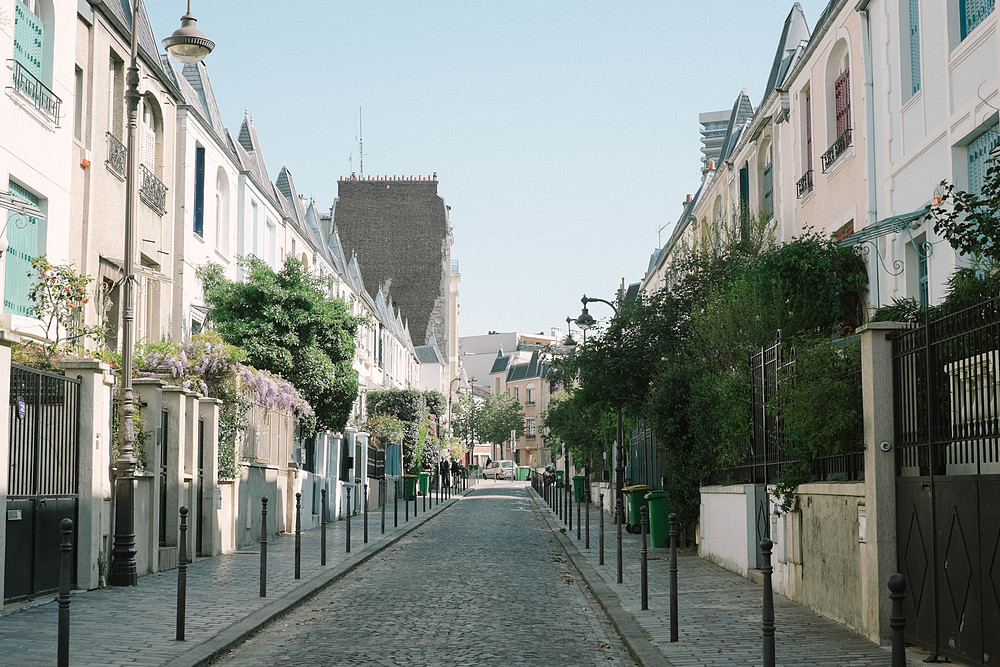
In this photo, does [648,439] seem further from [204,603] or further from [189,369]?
[204,603]

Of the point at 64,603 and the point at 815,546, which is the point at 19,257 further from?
the point at 815,546

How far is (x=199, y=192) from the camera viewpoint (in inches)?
966

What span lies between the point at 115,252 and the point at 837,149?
12.5 metres

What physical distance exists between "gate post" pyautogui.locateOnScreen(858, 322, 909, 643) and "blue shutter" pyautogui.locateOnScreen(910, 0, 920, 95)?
7812 mm

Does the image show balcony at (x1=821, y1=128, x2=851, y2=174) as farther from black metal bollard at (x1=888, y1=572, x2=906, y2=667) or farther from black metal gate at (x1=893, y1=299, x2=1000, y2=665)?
black metal bollard at (x1=888, y1=572, x2=906, y2=667)

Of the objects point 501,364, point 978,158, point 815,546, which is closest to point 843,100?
point 978,158

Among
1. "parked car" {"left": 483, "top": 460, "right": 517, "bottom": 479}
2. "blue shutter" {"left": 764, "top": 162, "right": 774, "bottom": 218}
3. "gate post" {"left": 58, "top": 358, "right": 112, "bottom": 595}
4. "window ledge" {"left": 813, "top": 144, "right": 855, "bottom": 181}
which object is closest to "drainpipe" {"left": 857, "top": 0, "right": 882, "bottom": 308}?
"window ledge" {"left": 813, "top": 144, "right": 855, "bottom": 181}

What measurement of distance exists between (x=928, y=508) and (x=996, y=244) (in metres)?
2.05

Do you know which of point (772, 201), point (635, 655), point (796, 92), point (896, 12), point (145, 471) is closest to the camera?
point (635, 655)

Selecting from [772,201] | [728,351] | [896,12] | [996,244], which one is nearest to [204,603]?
[996,244]

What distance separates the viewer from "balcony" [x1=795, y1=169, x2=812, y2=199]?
66.6 feet

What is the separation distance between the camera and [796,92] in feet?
69.9

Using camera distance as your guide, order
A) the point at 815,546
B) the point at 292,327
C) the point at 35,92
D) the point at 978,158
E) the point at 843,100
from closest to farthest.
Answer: the point at 815,546 < the point at 978,158 < the point at 35,92 < the point at 843,100 < the point at 292,327

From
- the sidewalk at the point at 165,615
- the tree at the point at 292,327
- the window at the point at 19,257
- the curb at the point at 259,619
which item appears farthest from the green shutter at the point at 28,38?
the tree at the point at 292,327
